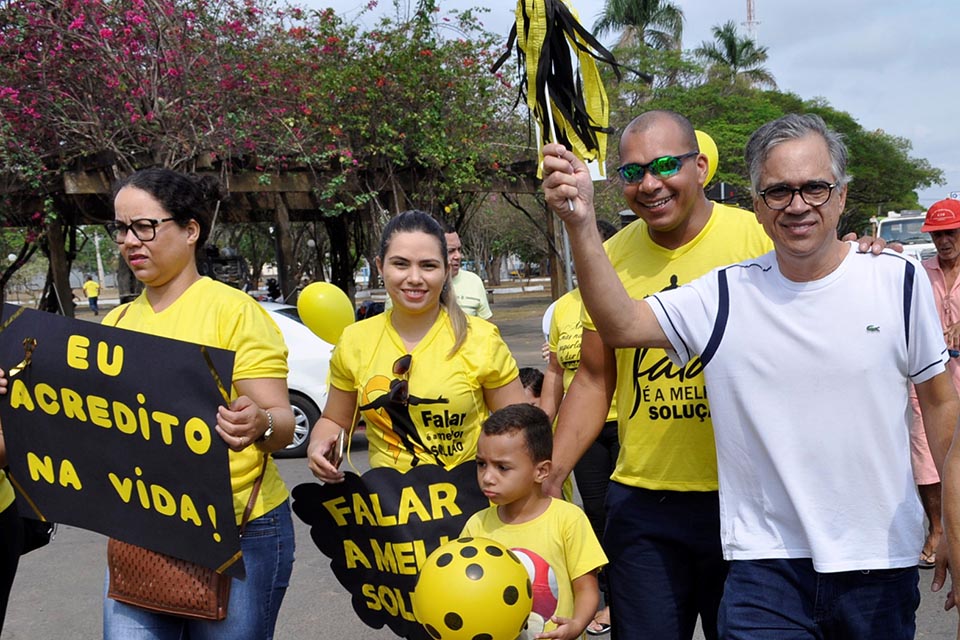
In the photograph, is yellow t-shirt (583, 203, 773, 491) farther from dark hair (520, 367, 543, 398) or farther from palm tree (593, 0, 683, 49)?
Result: palm tree (593, 0, 683, 49)

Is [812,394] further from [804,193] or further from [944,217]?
[944,217]

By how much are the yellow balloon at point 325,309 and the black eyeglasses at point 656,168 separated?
12.5 feet

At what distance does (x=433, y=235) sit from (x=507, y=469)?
37.3 inches

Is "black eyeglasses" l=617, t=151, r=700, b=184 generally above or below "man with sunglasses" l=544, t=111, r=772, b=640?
above

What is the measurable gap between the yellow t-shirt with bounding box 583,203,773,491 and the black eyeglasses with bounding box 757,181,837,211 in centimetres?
52

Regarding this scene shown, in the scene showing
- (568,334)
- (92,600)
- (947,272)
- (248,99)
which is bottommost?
(92,600)

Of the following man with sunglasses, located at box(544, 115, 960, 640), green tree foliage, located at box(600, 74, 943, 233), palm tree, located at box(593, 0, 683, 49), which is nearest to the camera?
man with sunglasses, located at box(544, 115, 960, 640)

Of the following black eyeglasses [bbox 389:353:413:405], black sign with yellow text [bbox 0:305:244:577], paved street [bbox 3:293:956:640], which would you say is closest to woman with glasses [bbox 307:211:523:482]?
black eyeglasses [bbox 389:353:413:405]

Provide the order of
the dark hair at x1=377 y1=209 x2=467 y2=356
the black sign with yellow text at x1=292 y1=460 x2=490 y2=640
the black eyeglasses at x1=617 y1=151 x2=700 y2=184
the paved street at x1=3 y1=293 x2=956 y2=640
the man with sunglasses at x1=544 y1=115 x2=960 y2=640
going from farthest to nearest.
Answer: the paved street at x1=3 y1=293 x2=956 y2=640, the dark hair at x1=377 y1=209 x2=467 y2=356, the black sign with yellow text at x1=292 y1=460 x2=490 y2=640, the black eyeglasses at x1=617 y1=151 x2=700 y2=184, the man with sunglasses at x1=544 y1=115 x2=960 y2=640

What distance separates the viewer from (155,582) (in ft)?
8.11

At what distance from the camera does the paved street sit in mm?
4590

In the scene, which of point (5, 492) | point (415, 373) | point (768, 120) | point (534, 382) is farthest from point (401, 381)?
point (768, 120)

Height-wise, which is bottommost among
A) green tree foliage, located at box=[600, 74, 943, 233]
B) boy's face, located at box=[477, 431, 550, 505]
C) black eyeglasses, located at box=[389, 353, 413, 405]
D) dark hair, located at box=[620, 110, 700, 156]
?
boy's face, located at box=[477, 431, 550, 505]

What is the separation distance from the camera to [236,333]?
8.43 feet
